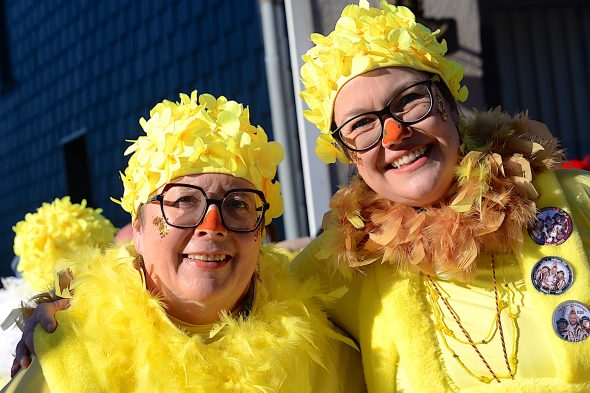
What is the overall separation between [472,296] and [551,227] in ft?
1.00

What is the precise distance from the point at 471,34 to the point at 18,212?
7.62m

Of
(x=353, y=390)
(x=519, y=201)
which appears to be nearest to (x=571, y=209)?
(x=519, y=201)

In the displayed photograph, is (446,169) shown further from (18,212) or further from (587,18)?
(18,212)

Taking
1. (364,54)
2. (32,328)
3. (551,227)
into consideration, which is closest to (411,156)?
(364,54)

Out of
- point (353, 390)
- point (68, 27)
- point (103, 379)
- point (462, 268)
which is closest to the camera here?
point (103, 379)

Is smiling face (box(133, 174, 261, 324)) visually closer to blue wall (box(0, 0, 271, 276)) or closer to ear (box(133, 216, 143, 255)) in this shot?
ear (box(133, 216, 143, 255))

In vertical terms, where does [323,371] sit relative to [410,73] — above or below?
below

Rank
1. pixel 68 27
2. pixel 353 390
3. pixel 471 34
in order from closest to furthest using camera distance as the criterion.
→ pixel 353 390, pixel 471 34, pixel 68 27

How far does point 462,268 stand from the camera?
7.12ft

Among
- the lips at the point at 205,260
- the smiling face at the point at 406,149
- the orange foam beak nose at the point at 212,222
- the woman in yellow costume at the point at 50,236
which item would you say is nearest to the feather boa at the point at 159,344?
the lips at the point at 205,260

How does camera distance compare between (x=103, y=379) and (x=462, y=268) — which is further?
(x=462, y=268)

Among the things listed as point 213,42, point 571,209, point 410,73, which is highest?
point 213,42

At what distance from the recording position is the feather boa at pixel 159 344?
6.42 ft

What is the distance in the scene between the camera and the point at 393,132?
218cm
